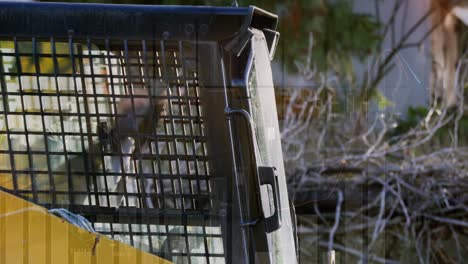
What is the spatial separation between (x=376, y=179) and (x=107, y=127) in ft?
14.1

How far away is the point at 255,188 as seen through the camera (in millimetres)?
1861

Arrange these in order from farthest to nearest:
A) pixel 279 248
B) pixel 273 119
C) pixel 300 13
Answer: pixel 300 13 → pixel 273 119 → pixel 279 248

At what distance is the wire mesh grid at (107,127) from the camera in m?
1.86

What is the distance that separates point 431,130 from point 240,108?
4224 mm

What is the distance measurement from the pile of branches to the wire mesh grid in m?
3.93

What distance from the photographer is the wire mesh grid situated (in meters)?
1.86

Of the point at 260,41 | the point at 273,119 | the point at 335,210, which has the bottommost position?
the point at 335,210

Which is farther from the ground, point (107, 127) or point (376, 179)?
point (107, 127)

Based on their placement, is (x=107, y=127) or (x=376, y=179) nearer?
(x=107, y=127)

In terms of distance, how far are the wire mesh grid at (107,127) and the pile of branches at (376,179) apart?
155 inches

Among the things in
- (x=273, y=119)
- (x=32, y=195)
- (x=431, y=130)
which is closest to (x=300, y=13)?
(x=431, y=130)

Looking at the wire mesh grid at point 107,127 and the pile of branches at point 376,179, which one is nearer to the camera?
the wire mesh grid at point 107,127

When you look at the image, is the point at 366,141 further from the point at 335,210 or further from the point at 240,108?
the point at 240,108

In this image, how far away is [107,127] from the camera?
1.87m
